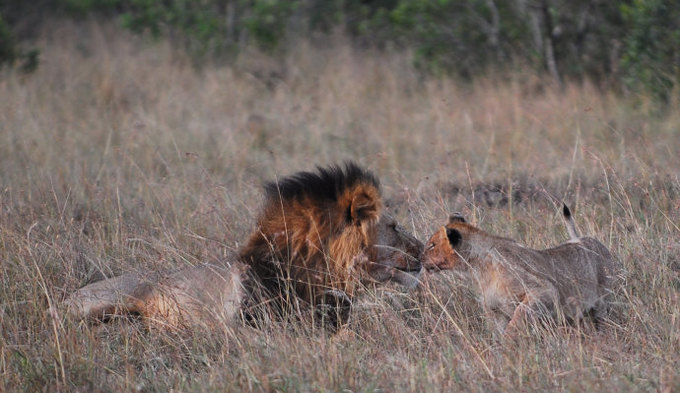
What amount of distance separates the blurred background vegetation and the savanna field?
345 millimetres

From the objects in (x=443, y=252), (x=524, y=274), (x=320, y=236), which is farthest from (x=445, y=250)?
(x=320, y=236)

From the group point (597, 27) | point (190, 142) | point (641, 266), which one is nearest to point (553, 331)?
point (641, 266)

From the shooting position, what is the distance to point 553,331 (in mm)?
3939

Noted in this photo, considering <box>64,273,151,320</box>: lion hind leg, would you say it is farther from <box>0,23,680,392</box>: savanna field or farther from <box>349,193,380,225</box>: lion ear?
<box>349,193,380,225</box>: lion ear

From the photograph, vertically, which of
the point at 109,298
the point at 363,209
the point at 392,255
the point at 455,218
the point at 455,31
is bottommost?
the point at 455,31

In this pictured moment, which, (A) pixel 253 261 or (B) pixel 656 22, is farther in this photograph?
(B) pixel 656 22

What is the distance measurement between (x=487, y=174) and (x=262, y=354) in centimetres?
367

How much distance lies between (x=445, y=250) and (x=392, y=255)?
29 centimetres

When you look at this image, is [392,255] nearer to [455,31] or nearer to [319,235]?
[319,235]

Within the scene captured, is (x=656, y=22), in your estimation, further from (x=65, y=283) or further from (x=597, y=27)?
(x=65, y=283)

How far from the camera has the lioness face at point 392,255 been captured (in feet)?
14.4

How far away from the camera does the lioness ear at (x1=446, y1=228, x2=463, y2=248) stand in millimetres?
4137

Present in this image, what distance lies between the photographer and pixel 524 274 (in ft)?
13.4

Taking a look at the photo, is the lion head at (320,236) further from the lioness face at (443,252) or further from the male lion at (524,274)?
the male lion at (524,274)
